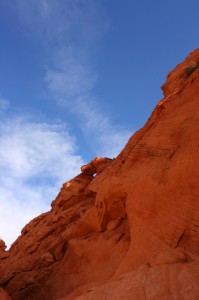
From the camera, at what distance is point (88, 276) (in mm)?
14727

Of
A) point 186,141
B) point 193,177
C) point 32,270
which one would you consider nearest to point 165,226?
point 193,177

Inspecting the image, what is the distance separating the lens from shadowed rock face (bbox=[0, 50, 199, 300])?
7.80 metres

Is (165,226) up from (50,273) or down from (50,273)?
down

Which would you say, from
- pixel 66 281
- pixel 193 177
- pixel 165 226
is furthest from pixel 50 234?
pixel 193 177

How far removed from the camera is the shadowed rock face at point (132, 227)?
7.80 meters

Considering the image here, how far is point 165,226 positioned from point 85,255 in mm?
6636

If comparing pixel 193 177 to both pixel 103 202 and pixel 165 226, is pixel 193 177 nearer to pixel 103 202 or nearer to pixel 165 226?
pixel 165 226

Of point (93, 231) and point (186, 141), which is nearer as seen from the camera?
point (186, 141)

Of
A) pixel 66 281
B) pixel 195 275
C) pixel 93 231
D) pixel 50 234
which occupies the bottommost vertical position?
pixel 195 275

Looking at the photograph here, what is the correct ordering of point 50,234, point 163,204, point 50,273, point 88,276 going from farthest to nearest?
point 50,234, point 50,273, point 88,276, point 163,204

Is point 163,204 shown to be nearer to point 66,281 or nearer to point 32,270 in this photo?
point 66,281

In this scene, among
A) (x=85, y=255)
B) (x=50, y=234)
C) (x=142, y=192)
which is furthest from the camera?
(x=50, y=234)

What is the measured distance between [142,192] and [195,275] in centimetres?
552

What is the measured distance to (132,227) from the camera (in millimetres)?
12281
